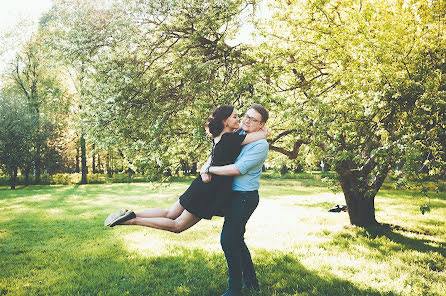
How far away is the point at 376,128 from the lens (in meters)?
5.90

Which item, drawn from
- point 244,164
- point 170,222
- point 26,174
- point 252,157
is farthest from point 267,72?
point 26,174

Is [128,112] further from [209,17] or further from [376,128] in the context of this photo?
[376,128]

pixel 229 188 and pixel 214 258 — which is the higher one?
pixel 229 188

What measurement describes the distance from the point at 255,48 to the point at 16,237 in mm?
9200

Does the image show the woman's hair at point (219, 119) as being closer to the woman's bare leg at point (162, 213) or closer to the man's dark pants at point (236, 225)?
the man's dark pants at point (236, 225)

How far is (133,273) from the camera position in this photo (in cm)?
571

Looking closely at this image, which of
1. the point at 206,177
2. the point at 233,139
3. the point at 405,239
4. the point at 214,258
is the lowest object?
the point at 405,239

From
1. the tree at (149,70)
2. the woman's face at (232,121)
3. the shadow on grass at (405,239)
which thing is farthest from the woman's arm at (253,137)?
the shadow on grass at (405,239)

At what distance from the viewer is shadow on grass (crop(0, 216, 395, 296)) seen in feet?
16.1

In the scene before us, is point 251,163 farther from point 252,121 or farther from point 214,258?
point 214,258

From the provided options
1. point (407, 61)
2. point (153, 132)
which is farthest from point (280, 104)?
point (153, 132)

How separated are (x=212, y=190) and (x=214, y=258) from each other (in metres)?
3.11

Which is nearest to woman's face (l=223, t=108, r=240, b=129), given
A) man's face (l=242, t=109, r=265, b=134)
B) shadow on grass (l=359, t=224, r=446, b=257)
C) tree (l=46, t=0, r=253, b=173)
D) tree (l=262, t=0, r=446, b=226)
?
man's face (l=242, t=109, r=265, b=134)

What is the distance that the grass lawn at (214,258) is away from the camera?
499cm
